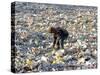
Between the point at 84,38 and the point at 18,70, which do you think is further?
the point at 84,38

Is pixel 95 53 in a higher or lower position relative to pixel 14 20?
lower

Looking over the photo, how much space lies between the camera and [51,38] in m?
2.94

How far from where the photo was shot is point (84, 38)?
309cm

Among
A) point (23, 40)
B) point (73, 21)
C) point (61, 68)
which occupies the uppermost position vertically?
point (73, 21)

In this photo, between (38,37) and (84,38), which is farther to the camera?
(84,38)

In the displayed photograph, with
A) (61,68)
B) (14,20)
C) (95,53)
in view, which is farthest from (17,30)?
(95,53)

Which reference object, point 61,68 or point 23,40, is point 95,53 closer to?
point 61,68

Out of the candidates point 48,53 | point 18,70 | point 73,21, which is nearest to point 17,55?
point 18,70

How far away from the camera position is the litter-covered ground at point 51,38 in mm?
2811

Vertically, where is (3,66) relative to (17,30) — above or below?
below

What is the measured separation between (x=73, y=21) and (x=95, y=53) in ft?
1.37

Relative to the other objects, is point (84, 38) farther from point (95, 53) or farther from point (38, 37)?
point (38, 37)

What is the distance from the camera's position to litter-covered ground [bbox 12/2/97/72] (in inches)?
111

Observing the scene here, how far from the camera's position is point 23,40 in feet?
9.24
